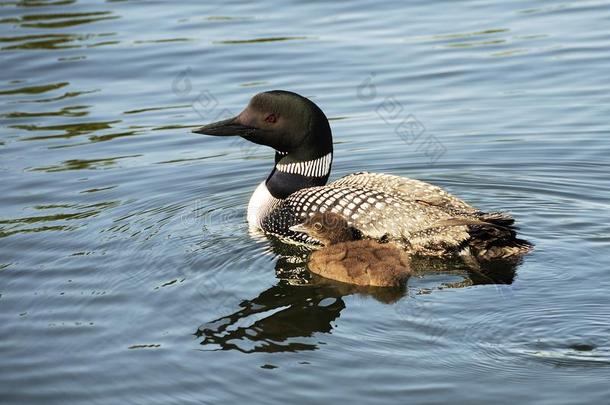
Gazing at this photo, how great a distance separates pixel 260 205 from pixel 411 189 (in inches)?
41.4

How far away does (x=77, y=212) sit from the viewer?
770cm

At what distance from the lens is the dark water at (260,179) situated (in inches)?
201

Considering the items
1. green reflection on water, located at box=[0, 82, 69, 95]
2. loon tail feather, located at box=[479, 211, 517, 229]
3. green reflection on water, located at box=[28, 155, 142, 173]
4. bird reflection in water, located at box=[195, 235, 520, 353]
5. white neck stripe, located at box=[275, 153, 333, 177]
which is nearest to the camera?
bird reflection in water, located at box=[195, 235, 520, 353]

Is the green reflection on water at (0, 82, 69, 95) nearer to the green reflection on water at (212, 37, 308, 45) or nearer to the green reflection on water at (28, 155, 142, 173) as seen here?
the green reflection on water at (212, 37, 308, 45)

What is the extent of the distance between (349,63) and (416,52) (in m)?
0.71

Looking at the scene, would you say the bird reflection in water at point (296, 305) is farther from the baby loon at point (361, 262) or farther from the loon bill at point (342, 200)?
the loon bill at point (342, 200)

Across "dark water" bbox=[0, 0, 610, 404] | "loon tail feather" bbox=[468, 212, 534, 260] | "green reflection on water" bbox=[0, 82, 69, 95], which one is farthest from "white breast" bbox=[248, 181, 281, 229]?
"green reflection on water" bbox=[0, 82, 69, 95]

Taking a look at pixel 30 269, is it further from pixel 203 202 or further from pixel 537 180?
pixel 537 180

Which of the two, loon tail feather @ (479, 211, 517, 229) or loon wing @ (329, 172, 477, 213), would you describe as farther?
loon wing @ (329, 172, 477, 213)

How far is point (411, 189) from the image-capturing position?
679 centimetres

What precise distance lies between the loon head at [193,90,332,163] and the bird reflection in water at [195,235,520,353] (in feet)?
2.79

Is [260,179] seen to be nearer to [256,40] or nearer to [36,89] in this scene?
[36,89]

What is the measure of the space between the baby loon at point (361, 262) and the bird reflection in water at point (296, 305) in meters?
0.04

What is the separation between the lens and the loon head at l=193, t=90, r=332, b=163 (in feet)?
23.9
